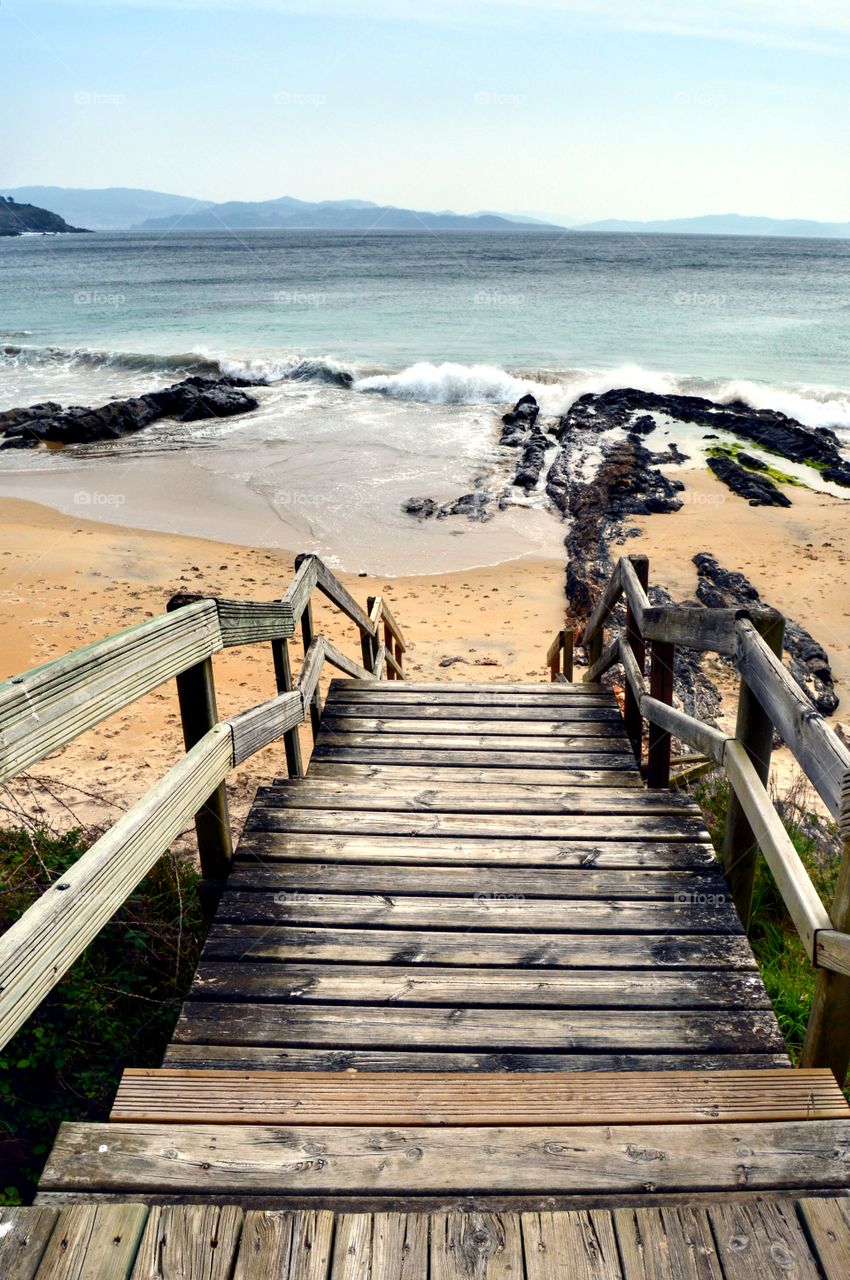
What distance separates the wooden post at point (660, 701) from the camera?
4.10m

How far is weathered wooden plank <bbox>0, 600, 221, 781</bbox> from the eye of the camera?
1.66 meters

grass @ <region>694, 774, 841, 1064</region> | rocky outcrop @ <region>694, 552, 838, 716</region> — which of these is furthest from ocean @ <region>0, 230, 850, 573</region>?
grass @ <region>694, 774, 841, 1064</region>

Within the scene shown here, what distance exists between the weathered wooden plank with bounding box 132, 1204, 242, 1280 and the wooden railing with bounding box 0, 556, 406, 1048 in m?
0.45

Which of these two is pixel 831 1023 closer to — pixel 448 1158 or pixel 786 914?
pixel 448 1158

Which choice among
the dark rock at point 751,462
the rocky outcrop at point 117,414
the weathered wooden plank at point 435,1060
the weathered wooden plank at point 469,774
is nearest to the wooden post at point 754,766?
the weathered wooden plank at point 435,1060

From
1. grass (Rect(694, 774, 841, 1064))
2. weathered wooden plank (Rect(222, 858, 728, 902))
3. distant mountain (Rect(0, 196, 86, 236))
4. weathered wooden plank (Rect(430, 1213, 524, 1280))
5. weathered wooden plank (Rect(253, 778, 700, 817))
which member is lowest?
grass (Rect(694, 774, 841, 1064))

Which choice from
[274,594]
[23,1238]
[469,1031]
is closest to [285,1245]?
[23,1238]

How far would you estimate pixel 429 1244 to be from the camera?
157 centimetres

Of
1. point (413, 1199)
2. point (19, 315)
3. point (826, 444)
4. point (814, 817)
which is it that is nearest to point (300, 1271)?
point (413, 1199)

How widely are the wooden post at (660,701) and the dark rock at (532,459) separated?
13.0 meters

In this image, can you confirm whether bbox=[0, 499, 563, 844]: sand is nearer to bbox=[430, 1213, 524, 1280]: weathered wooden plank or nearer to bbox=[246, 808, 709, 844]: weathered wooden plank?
bbox=[246, 808, 709, 844]: weathered wooden plank

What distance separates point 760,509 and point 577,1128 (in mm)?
14602

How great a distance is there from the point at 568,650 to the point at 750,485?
9.24 metres
